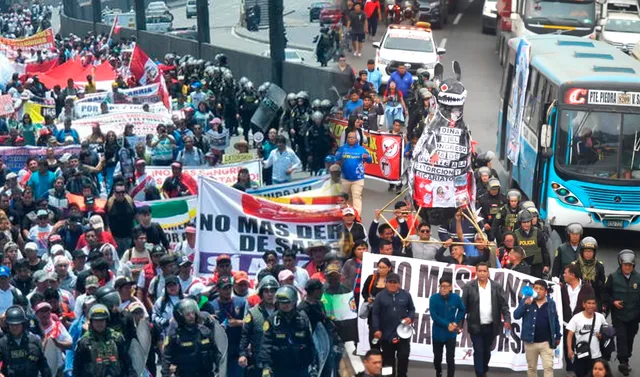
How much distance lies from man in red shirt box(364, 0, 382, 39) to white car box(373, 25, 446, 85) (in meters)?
8.23

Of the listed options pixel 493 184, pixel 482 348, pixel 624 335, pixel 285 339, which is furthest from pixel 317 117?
pixel 285 339

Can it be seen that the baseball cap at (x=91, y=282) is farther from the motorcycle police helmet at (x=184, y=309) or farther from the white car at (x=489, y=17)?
the white car at (x=489, y=17)

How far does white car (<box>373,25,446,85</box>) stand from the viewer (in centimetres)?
3262

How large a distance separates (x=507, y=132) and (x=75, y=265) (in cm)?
1105

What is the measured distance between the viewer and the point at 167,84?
31719mm

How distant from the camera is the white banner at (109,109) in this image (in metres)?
25.4

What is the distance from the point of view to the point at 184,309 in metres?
11.9

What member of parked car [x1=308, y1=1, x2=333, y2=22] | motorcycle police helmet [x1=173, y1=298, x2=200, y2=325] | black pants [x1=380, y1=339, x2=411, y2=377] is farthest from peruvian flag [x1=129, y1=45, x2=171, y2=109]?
parked car [x1=308, y1=1, x2=333, y2=22]

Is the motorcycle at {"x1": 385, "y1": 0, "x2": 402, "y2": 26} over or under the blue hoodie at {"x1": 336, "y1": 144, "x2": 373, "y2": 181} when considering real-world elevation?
under

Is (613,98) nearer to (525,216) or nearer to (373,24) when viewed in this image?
(525,216)

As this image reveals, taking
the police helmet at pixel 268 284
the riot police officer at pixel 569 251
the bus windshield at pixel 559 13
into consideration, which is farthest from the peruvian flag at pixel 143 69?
the police helmet at pixel 268 284

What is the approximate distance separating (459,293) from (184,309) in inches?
153

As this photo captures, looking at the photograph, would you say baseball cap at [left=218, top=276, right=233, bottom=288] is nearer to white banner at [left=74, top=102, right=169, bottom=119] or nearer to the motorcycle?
white banner at [left=74, top=102, right=169, bottom=119]

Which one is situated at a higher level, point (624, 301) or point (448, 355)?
point (624, 301)
